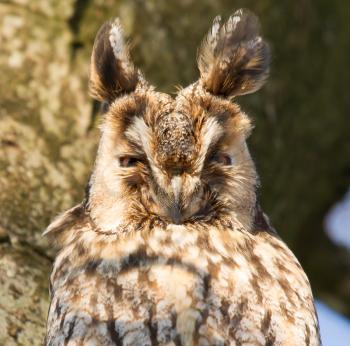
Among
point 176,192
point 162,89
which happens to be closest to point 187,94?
point 176,192

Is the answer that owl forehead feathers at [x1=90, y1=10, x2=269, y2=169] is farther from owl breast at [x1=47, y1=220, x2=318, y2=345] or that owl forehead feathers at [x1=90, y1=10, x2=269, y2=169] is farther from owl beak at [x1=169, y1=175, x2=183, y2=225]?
owl breast at [x1=47, y1=220, x2=318, y2=345]

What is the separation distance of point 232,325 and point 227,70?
0.91 m

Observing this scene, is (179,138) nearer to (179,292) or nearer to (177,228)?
(177,228)

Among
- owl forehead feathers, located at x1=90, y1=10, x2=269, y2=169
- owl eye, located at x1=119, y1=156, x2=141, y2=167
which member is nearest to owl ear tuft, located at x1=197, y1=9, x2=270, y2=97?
owl forehead feathers, located at x1=90, y1=10, x2=269, y2=169

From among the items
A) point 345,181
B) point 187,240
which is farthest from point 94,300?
point 345,181

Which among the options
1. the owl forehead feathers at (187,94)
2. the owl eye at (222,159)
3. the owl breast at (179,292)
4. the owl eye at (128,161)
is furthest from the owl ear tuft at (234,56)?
the owl breast at (179,292)

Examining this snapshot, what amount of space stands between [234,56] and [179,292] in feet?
2.97

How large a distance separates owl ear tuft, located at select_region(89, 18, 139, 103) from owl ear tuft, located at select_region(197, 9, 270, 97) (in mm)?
260

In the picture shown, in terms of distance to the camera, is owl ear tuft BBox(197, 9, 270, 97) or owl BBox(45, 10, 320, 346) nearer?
owl BBox(45, 10, 320, 346)

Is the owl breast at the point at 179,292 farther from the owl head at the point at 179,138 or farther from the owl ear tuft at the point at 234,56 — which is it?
the owl ear tuft at the point at 234,56

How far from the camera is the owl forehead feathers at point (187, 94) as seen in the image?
120 inches

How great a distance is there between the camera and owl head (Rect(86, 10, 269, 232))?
9.94 ft

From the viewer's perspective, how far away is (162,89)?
431 cm

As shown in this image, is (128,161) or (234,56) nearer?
(128,161)
